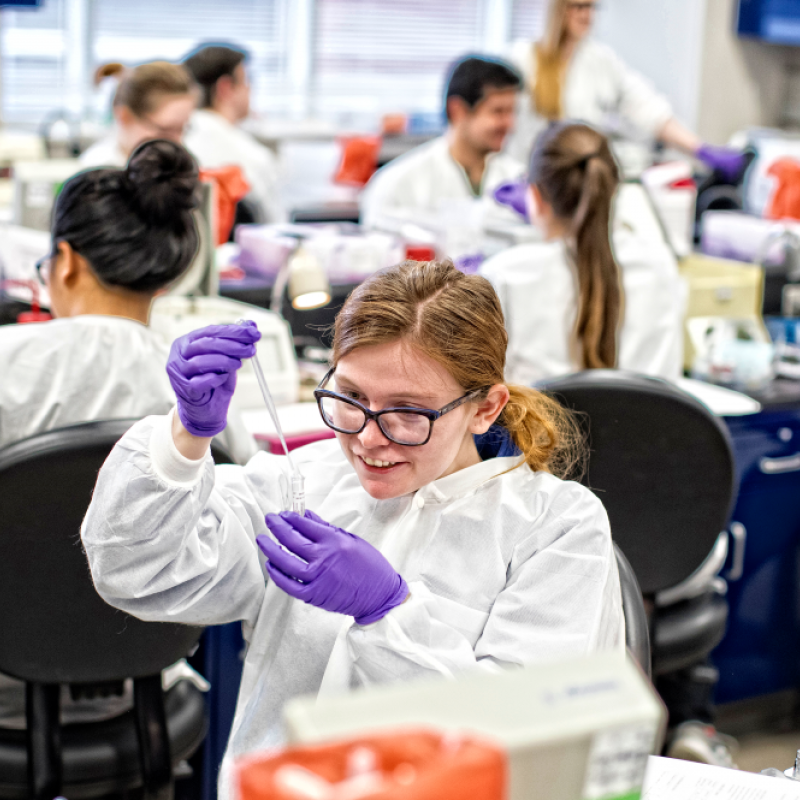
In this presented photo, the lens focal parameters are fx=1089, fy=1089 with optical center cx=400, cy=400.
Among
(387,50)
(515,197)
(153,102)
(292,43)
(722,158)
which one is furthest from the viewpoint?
(387,50)

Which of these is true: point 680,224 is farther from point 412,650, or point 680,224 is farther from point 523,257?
point 412,650

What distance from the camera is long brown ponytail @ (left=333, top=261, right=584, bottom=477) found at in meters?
1.07

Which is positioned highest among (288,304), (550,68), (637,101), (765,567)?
(550,68)

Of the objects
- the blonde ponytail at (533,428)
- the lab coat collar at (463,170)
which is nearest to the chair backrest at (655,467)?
the blonde ponytail at (533,428)

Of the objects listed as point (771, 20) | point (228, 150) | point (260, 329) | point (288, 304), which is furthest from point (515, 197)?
point (771, 20)

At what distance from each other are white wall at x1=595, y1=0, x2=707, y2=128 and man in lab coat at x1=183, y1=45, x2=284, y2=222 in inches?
94.8

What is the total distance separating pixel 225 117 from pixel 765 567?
8.98 feet

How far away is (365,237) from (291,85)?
3337mm

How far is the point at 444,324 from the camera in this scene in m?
1.08

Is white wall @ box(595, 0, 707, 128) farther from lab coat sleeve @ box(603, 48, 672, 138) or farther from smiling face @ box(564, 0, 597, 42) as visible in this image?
smiling face @ box(564, 0, 597, 42)

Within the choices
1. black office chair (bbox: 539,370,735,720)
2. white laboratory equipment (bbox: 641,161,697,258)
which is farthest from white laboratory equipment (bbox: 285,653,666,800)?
white laboratory equipment (bbox: 641,161,697,258)

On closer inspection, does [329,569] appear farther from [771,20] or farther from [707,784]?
[771,20]

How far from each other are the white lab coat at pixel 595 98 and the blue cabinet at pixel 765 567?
210cm

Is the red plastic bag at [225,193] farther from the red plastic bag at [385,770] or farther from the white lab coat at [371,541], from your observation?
the red plastic bag at [385,770]
